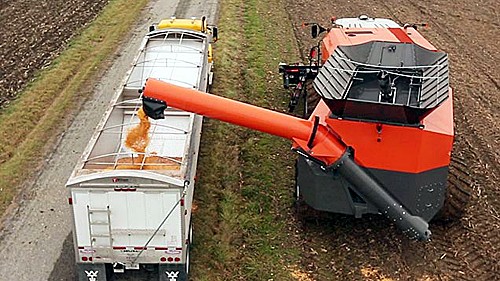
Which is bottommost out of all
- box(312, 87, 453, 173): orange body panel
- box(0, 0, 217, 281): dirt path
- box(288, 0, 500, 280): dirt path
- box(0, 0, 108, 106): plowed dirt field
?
box(0, 0, 108, 106): plowed dirt field

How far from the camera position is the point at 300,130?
32.7 ft

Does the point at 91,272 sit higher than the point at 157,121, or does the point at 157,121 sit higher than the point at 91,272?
the point at 157,121

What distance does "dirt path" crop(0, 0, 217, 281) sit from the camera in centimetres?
1113

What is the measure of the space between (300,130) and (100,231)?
3.39 metres

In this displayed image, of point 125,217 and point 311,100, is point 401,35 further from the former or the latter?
point 125,217

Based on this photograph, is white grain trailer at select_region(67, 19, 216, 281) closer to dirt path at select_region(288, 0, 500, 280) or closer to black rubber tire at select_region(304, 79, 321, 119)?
dirt path at select_region(288, 0, 500, 280)

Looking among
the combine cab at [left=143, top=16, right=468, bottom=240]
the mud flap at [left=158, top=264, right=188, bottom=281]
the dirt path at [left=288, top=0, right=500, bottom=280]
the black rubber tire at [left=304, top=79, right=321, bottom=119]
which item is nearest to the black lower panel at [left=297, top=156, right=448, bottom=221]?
the combine cab at [left=143, top=16, right=468, bottom=240]

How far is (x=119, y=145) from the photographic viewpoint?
1159cm

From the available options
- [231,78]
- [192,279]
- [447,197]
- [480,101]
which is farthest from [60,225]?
[480,101]

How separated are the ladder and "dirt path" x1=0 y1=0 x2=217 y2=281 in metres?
1.30

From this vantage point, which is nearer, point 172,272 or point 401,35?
point 172,272

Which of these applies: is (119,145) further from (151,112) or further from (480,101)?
(480,101)

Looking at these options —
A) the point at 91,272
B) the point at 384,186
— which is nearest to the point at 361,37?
the point at 384,186

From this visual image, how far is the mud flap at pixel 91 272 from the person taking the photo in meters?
10.0
